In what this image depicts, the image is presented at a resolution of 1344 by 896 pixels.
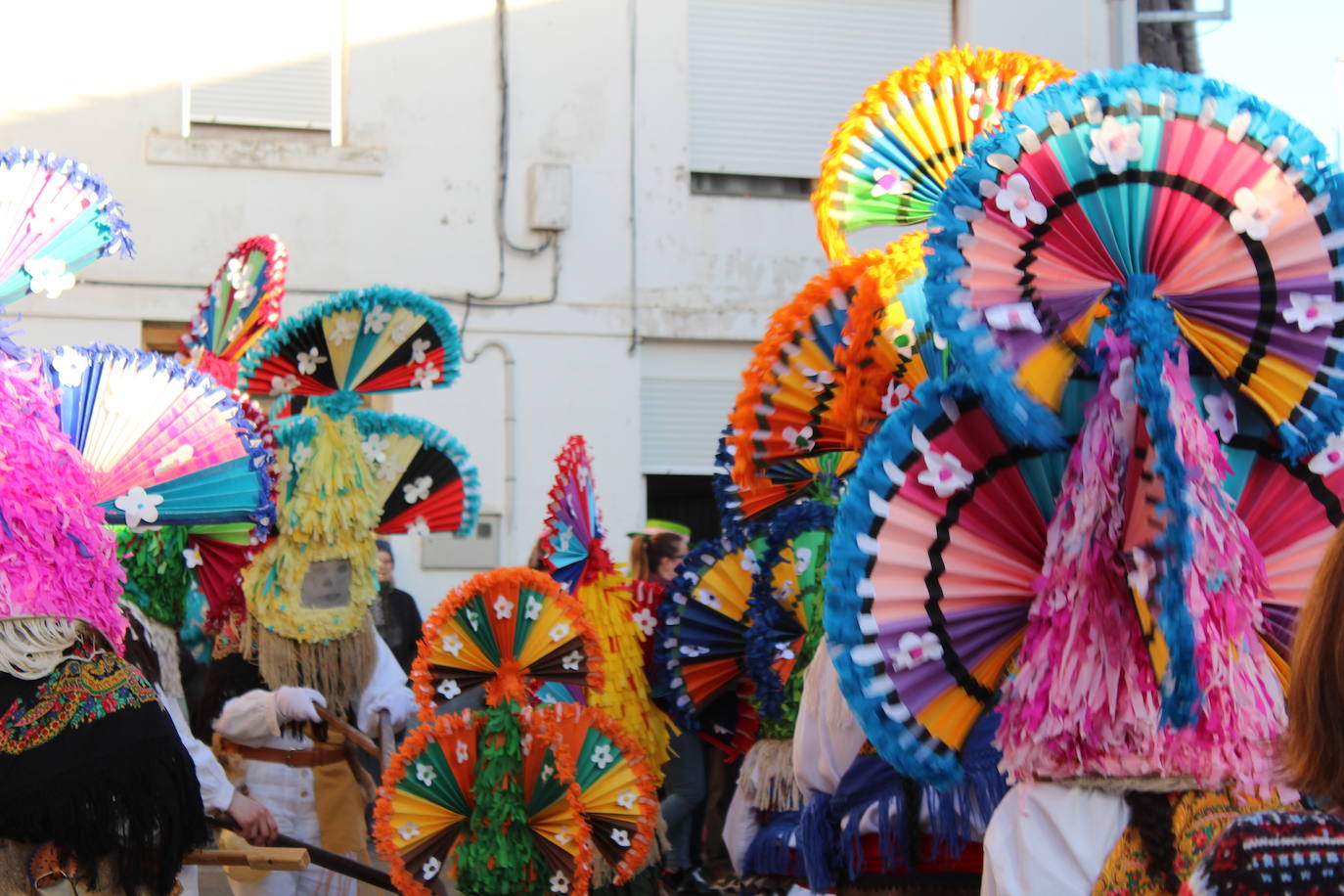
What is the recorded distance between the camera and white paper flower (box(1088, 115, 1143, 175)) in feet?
8.66

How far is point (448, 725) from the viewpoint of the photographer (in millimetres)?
4852

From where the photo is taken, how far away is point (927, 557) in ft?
9.18

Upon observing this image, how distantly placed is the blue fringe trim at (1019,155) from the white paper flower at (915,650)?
384mm

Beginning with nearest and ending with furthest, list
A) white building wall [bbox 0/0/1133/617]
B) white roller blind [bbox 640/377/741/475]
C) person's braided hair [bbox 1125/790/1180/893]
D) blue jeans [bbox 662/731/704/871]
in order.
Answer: person's braided hair [bbox 1125/790/1180/893] < blue jeans [bbox 662/731/704/871] < white building wall [bbox 0/0/1133/617] < white roller blind [bbox 640/377/741/475]

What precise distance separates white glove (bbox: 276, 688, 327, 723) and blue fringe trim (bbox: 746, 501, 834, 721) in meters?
1.55

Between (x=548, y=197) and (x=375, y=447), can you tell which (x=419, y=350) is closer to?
(x=375, y=447)

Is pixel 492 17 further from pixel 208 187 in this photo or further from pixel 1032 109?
pixel 1032 109

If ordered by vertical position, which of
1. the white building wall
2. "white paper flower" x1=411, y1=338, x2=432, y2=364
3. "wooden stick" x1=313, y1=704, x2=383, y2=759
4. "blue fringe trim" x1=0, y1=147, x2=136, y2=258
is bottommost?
"wooden stick" x1=313, y1=704, x2=383, y2=759

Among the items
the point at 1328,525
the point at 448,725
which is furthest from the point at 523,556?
the point at 1328,525

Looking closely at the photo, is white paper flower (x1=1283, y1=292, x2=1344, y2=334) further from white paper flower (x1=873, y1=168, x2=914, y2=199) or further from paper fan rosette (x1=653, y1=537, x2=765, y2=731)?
paper fan rosette (x1=653, y1=537, x2=765, y2=731)

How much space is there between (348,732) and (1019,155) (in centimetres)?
357

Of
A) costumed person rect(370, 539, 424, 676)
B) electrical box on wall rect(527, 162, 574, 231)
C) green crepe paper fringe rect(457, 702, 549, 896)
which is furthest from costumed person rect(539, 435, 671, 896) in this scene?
electrical box on wall rect(527, 162, 574, 231)

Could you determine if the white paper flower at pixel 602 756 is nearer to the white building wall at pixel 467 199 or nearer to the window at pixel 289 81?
the white building wall at pixel 467 199

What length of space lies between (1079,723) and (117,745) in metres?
2.04
